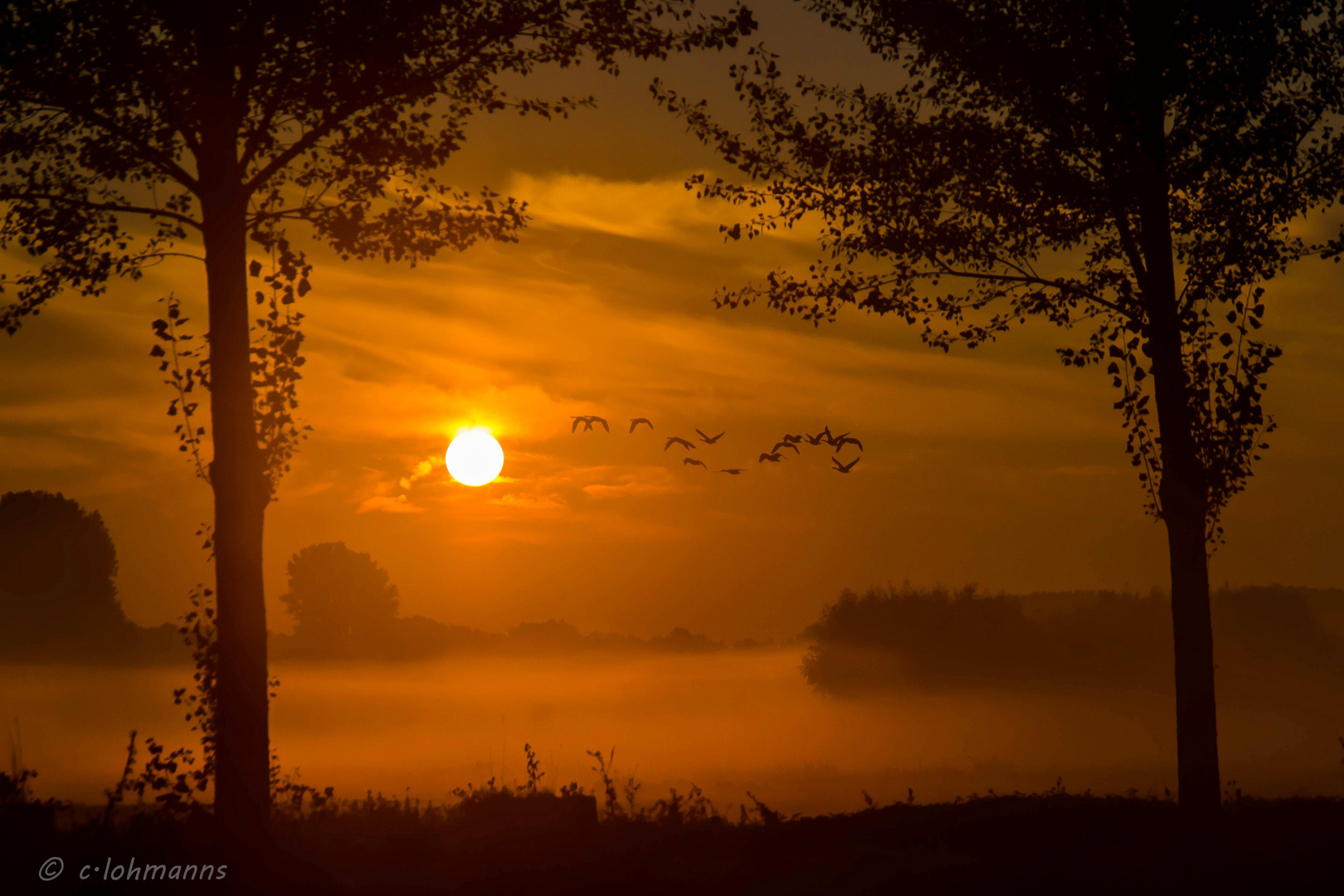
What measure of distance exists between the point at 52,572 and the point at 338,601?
22.9 meters

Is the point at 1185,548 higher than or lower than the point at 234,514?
lower

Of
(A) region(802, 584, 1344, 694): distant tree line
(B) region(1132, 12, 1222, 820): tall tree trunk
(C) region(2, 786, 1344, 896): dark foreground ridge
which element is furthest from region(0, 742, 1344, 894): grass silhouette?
(A) region(802, 584, 1344, 694): distant tree line

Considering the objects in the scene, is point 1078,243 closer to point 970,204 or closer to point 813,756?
point 970,204

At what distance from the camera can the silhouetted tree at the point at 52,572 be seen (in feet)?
265

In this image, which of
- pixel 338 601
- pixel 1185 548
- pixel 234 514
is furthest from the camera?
pixel 338 601

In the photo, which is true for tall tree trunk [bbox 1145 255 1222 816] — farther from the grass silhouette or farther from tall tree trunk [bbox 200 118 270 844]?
tall tree trunk [bbox 200 118 270 844]

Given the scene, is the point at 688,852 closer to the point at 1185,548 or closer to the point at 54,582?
the point at 1185,548

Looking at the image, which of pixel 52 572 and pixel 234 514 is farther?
pixel 52 572

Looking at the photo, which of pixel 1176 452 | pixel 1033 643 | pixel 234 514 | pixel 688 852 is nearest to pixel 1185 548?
pixel 1176 452

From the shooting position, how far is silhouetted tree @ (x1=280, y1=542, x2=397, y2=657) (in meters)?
80.2

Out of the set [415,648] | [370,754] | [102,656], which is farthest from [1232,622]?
[102,656]

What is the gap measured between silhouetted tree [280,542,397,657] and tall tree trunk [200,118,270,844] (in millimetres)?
71129

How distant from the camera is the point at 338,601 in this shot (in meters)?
81.2

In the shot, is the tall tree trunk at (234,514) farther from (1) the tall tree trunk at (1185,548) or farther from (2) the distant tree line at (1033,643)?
(2) the distant tree line at (1033,643)
